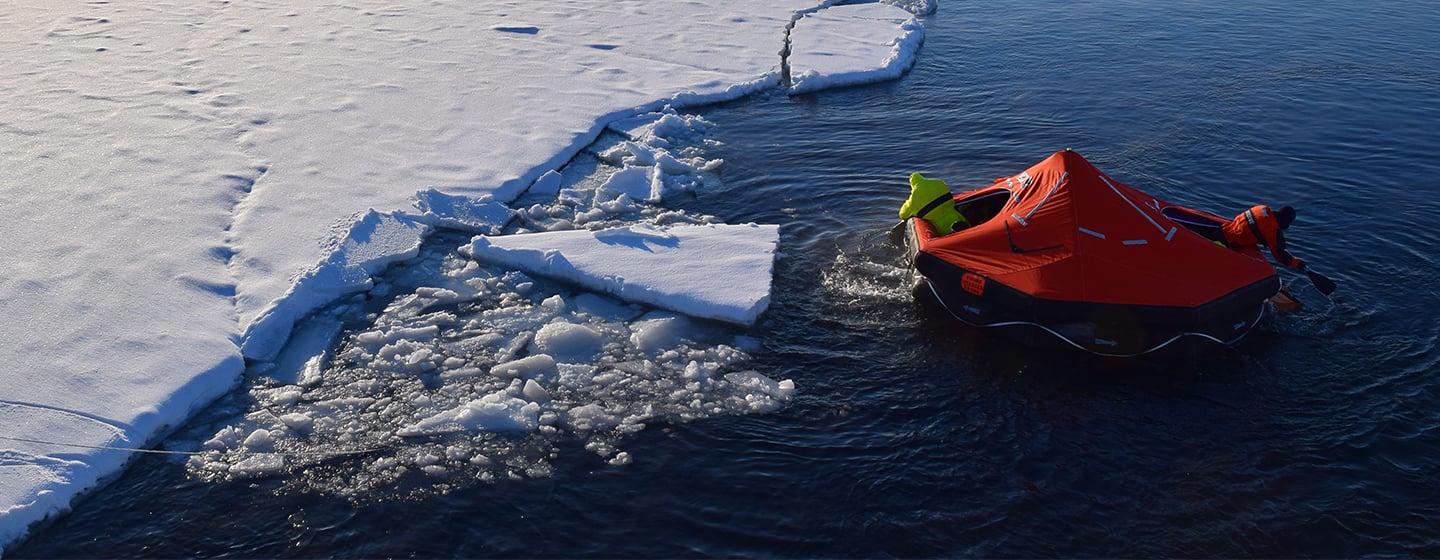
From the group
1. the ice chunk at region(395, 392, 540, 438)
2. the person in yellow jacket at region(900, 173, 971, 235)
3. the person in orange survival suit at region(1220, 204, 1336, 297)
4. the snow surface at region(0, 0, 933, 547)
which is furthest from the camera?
the person in yellow jacket at region(900, 173, 971, 235)

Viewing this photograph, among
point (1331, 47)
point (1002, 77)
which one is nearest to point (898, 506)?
point (1002, 77)

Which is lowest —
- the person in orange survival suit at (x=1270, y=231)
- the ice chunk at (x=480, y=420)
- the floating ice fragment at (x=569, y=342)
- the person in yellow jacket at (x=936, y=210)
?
the ice chunk at (x=480, y=420)

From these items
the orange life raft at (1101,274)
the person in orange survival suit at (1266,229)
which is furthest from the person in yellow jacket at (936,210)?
the person in orange survival suit at (1266,229)

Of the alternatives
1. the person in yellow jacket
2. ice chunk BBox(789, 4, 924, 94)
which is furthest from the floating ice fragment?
ice chunk BBox(789, 4, 924, 94)

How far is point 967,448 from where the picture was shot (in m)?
7.43

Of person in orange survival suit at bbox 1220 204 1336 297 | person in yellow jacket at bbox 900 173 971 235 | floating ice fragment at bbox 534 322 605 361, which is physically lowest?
floating ice fragment at bbox 534 322 605 361

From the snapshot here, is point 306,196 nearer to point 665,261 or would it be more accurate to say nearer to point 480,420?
point 665,261

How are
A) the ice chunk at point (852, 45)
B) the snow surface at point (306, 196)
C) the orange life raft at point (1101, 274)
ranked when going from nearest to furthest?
1. the snow surface at point (306, 196)
2. the orange life raft at point (1101, 274)
3. the ice chunk at point (852, 45)

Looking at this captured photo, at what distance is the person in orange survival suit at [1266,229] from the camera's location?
28.4 feet

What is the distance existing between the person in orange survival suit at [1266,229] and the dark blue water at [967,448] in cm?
72

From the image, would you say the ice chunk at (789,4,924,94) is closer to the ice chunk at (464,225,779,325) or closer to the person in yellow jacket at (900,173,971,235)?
the ice chunk at (464,225,779,325)

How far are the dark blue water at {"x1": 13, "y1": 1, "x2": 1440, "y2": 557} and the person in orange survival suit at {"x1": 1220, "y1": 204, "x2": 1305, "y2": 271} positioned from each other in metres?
0.72

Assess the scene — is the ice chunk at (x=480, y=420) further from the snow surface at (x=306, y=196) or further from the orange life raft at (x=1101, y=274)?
the orange life raft at (x=1101, y=274)

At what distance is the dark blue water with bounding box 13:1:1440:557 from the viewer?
6582 millimetres
